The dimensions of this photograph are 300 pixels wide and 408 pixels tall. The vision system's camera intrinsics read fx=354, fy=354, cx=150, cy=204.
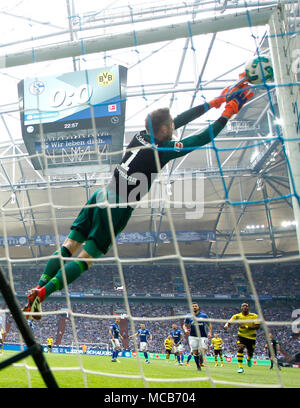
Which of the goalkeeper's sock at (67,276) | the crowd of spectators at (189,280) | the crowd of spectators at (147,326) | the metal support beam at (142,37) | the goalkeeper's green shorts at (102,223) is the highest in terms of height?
the metal support beam at (142,37)

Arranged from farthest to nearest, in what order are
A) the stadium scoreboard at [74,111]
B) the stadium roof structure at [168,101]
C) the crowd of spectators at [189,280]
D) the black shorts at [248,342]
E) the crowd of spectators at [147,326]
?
the crowd of spectators at [189,280] < the crowd of spectators at [147,326] < the stadium scoreboard at [74,111] < the black shorts at [248,342] < the stadium roof structure at [168,101]

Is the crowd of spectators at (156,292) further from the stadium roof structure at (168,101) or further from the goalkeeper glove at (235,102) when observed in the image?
the goalkeeper glove at (235,102)

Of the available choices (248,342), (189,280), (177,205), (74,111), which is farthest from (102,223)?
(189,280)

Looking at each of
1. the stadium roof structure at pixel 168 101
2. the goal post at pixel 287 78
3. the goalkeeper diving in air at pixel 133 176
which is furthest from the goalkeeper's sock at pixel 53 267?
the goal post at pixel 287 78

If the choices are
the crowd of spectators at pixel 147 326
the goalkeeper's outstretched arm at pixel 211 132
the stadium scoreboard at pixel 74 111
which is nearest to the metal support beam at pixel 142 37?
the goalkeeper's outstretched arm at pixel 211 132

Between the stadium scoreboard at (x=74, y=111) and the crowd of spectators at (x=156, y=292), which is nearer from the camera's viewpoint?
the stadium scoreboard at (x=74, y=111)

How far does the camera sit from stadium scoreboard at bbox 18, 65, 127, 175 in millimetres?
7590

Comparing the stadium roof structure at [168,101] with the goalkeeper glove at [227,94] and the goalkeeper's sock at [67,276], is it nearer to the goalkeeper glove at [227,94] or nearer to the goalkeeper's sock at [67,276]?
the goalkeeper glove at [227,94]

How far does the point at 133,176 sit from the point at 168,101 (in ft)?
32.8

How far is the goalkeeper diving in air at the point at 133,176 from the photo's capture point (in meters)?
2.66

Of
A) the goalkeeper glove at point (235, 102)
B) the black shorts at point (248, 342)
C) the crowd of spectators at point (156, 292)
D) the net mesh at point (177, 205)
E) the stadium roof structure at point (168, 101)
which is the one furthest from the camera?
the crowd of spectators at point (156, 292)

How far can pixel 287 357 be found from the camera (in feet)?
51.1

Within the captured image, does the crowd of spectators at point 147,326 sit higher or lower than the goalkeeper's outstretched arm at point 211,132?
lower
